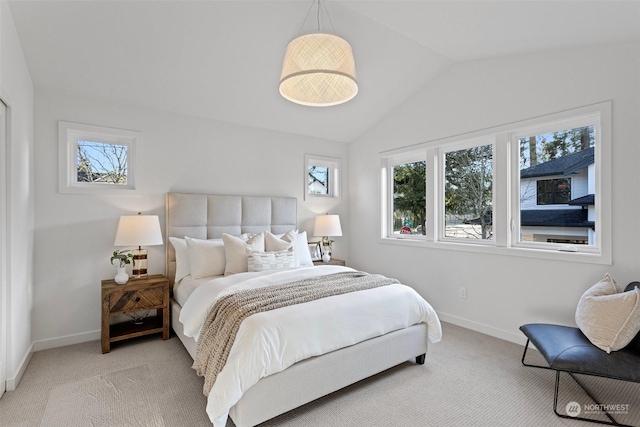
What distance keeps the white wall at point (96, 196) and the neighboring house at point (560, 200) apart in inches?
126

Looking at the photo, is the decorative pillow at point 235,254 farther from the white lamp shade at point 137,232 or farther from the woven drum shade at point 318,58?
the woven drum shade at point 318,58

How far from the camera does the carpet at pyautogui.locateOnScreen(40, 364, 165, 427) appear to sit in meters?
1.96

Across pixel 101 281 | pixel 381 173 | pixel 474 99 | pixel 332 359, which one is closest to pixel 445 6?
pixel 474 99

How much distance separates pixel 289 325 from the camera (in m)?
1.96

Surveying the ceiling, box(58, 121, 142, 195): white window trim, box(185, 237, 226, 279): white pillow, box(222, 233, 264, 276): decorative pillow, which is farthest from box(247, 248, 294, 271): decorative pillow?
the ceiling

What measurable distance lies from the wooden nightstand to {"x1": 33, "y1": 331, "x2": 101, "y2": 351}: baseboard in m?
0.21

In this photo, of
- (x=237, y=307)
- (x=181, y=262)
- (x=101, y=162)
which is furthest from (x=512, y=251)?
(x=101, y=162)

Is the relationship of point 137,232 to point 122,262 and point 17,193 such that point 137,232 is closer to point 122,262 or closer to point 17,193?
point 122,262

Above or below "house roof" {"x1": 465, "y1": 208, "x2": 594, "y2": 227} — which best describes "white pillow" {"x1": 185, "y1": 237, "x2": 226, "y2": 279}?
below

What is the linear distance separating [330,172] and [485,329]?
305 cm

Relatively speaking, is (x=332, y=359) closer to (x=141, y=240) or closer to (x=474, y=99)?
(x=141, y=240)

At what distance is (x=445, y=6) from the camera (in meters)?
2.40

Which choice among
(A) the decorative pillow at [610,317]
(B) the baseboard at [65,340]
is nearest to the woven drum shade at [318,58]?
(A) the decorative pillow at [610,317]

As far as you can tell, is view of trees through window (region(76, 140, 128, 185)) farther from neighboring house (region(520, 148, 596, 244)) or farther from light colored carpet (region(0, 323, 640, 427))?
neighboring house (region(520, 148, 596, 244))
